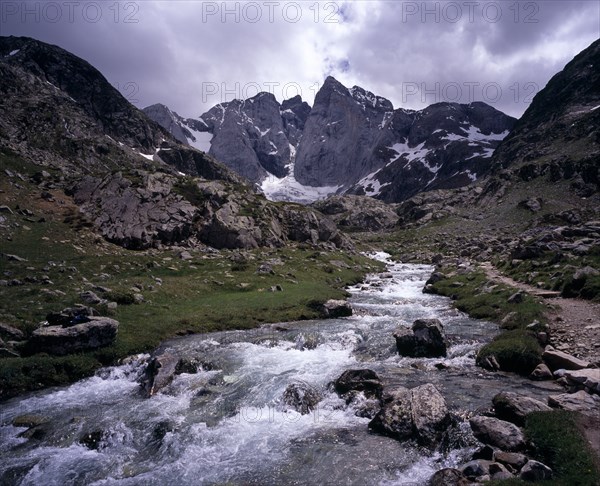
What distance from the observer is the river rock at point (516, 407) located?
13.5 m

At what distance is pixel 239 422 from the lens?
15.8 metres

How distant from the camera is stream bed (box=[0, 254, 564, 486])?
12445 millimetres

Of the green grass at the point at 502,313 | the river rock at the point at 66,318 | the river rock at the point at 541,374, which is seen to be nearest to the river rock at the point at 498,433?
the river rock at the point at 541,374

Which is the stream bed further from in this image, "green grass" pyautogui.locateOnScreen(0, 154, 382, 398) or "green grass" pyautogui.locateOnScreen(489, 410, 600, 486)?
"green grass" pyautogui.locateOnScreen(489, 410, 600, 486)

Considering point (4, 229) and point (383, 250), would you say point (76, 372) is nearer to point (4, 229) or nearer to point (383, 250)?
point (4, 229)

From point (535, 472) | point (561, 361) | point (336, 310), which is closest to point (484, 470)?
point (535, 472)

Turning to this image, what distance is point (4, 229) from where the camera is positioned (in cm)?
4338

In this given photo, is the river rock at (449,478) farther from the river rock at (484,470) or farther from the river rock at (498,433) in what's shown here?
the river rock at (498,433)

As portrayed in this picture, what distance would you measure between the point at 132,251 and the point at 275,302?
85.9ft

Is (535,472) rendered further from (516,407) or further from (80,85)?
(80,85)

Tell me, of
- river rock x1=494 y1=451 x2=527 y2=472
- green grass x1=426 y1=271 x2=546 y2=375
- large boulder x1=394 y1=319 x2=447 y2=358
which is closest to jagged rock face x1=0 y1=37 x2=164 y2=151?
green grass x1=426 y1=271 x2=546 y2=375

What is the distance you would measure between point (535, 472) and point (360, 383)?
817 centimetres

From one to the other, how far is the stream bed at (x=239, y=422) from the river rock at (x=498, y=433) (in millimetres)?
1268

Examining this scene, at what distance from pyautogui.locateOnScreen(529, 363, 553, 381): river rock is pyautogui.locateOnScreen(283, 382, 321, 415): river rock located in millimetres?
10373
